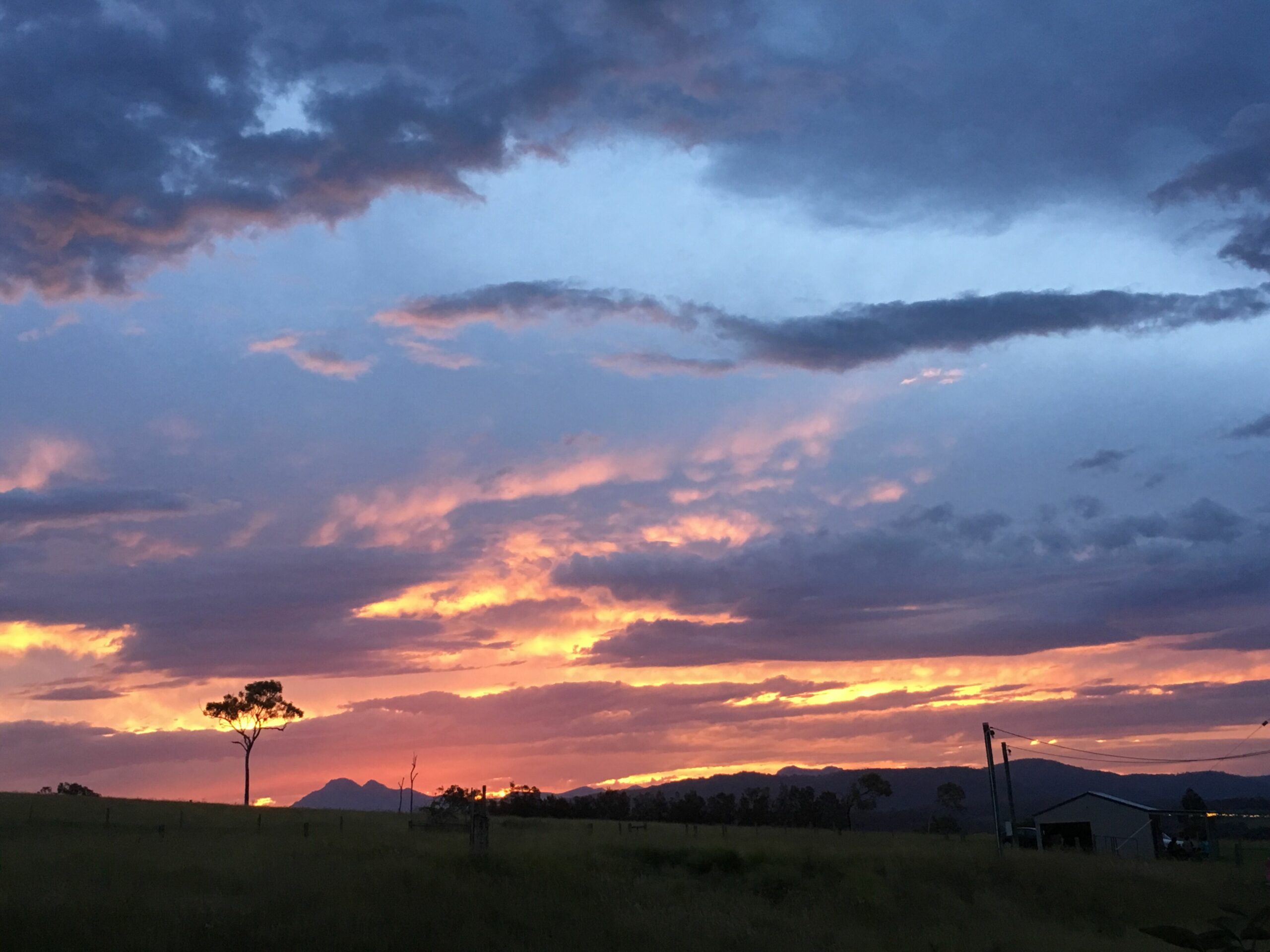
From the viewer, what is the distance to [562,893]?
30.2m

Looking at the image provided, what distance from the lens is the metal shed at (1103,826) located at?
6944 centimetres

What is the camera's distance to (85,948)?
20.9m

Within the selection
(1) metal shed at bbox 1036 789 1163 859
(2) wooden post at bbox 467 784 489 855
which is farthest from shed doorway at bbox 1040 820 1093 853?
(2) wooden post at bbox 467 784 489 855

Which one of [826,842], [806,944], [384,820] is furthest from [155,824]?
[806,944]

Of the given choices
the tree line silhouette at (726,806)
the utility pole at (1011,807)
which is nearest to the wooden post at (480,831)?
the utility pole at (1011,807)

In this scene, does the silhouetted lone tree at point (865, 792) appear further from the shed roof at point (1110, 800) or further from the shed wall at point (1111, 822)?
the shed wall at point (1111, 822)

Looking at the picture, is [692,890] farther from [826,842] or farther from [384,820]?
[384,820]

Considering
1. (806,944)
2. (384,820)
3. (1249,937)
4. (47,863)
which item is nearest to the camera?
(1249,937)

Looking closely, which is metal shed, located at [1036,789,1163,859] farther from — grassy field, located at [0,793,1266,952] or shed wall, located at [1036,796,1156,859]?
grassy field, located at [0,793,1266,952]

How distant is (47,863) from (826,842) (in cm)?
3733

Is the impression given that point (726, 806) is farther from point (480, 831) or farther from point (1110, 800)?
point (480, 831)

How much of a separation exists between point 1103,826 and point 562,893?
55.6m

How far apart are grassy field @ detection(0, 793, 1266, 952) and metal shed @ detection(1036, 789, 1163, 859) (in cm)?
1864

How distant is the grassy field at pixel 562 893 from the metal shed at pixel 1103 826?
1864 cm
